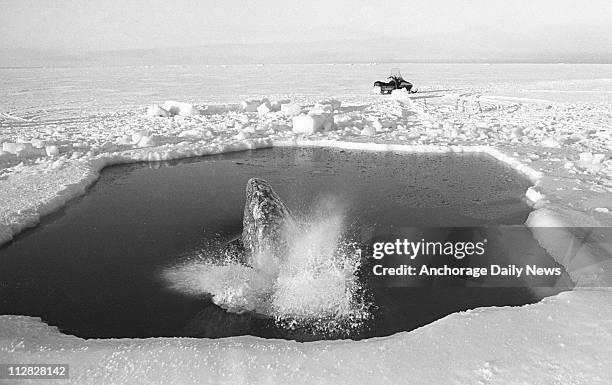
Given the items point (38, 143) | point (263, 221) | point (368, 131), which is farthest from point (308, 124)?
point (263, 221)

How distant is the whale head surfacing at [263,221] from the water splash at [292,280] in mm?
137

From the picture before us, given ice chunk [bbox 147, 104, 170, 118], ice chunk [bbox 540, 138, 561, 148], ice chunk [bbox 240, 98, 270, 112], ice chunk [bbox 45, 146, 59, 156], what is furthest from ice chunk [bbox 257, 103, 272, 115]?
ice chunk [bbox 540, 138, 561, 148]

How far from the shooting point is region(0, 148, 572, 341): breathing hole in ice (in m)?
5.25

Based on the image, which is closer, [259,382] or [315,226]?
[259,382]

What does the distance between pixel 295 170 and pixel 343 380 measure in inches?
312

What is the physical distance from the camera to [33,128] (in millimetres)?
17547

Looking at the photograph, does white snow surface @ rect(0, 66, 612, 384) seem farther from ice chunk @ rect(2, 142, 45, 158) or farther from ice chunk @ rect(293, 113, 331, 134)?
ice chunk @ rect(293, 113, 331, 134)

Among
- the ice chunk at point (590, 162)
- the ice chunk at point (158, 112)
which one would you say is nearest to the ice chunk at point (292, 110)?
the ice chunk at point (158, 112)

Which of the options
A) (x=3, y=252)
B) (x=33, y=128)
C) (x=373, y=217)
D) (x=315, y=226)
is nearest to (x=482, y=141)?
(x=373, y=217)

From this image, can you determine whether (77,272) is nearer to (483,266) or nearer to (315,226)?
(315,226)

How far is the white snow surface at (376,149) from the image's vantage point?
162 inches

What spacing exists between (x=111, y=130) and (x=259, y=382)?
15506mm

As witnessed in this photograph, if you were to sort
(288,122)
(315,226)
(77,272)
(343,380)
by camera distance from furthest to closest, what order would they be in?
1. (288,122)
2. (315,226)
3. (77,272)
4. (343,380)

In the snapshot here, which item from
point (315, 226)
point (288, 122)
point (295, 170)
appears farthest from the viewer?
point (288, 122)
